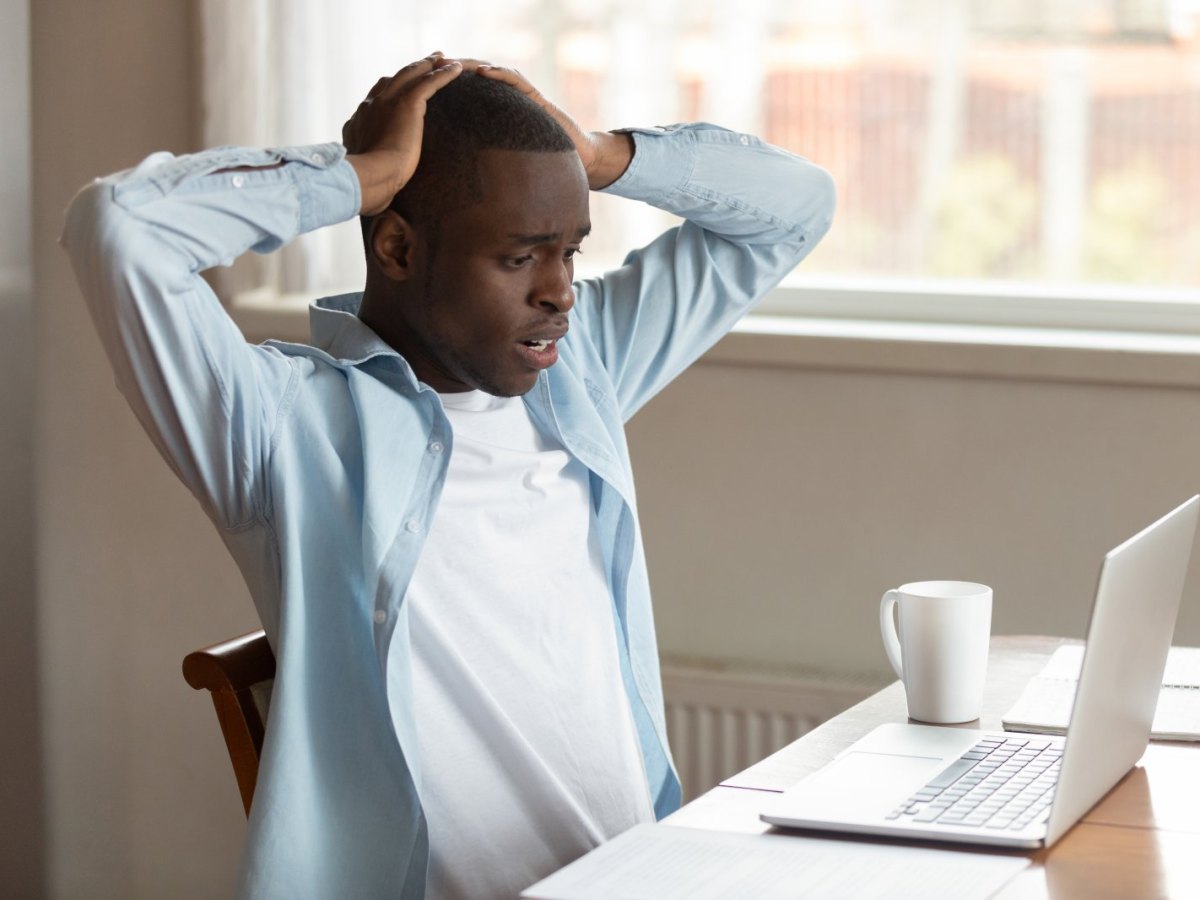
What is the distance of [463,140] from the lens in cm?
132

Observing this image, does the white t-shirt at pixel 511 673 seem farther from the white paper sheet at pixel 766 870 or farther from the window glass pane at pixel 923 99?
the window glass pane at pixel 923 99

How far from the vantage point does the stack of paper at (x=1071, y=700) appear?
1.32 meters

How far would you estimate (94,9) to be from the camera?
8.43ft

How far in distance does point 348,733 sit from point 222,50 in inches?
58.0

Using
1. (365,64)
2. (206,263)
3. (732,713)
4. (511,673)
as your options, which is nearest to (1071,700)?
(511,673)

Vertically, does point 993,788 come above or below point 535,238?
below

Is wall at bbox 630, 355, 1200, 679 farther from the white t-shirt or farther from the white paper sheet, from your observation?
the white paper sheet

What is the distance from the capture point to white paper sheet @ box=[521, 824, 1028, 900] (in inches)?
37.3

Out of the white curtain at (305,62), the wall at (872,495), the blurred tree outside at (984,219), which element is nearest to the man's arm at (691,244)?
the wall at (872,495)

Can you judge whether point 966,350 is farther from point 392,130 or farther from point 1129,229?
point 392,130

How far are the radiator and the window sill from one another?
1.47 feet

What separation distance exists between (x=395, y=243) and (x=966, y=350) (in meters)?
1.07

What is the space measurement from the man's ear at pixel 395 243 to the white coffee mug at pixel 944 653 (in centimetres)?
50

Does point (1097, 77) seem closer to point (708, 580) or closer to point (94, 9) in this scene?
point (708, 580)
